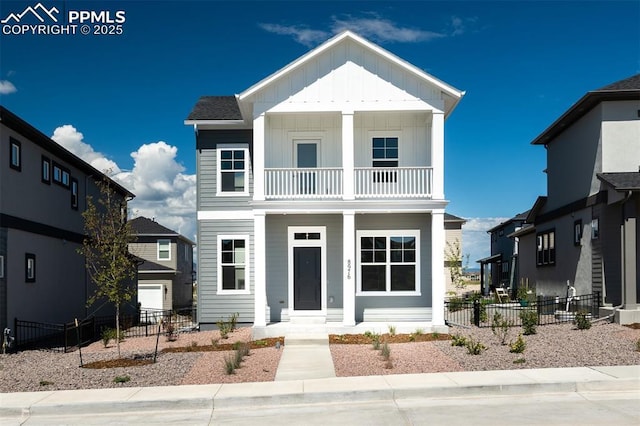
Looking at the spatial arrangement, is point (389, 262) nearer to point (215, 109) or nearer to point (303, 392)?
point (215, 109)

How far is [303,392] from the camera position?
36.1 feet

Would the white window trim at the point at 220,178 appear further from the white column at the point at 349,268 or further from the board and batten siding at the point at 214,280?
the white column at the point at 349,268

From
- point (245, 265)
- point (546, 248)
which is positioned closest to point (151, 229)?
point (245, 265)

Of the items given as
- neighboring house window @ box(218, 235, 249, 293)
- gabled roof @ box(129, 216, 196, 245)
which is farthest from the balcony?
gabled roof @ box(129, 216, 196, 245)

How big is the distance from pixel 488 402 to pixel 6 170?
14734mm

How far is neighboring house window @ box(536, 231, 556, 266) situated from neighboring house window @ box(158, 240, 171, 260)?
2271 cm

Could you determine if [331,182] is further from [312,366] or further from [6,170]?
[6,170]

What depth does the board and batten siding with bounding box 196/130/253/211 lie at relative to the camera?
21062mm

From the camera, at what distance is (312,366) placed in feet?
45.7

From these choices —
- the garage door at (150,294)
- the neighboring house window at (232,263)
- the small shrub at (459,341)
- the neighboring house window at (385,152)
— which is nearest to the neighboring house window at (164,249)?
the garage door at (150,294)

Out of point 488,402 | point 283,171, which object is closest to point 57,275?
point 283,171

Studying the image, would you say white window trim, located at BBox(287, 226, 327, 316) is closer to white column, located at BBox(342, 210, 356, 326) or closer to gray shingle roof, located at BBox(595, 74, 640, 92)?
white column, located at BBox(342, 210, 356, 326)

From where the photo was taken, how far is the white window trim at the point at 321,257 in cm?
Answer: 2019

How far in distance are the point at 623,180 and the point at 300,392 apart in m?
13.2
